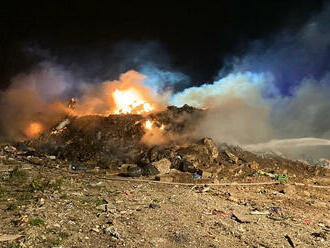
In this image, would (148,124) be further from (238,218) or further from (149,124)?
(238,218)

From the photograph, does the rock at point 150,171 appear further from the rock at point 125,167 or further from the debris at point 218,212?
the debris at point 218,212

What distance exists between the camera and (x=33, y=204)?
721 cm

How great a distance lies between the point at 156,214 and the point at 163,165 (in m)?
7.46

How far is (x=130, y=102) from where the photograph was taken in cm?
2567

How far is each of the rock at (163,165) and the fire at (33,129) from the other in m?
12.9

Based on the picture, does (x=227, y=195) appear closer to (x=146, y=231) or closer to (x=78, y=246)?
(x=146, y=231)

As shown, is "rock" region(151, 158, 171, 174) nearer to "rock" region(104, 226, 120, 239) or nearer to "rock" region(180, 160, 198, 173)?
"rock" region(180, 160, 198, 173)

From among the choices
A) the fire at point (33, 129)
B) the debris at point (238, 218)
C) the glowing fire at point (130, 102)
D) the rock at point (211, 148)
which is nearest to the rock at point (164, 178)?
the rock at point (211, 148)

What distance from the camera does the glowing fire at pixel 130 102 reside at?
24406 mm

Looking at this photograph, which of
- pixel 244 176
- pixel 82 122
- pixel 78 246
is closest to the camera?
pixel 78 246

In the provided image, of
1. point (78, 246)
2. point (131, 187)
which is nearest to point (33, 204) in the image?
point (78, 246)

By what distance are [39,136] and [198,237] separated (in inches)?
765

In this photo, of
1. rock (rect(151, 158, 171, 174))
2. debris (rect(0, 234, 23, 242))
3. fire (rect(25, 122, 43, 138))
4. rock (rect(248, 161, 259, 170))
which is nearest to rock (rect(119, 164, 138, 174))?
rock (rect(151, 158, 171, 174))

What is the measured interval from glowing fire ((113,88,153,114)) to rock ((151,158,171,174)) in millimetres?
9410
